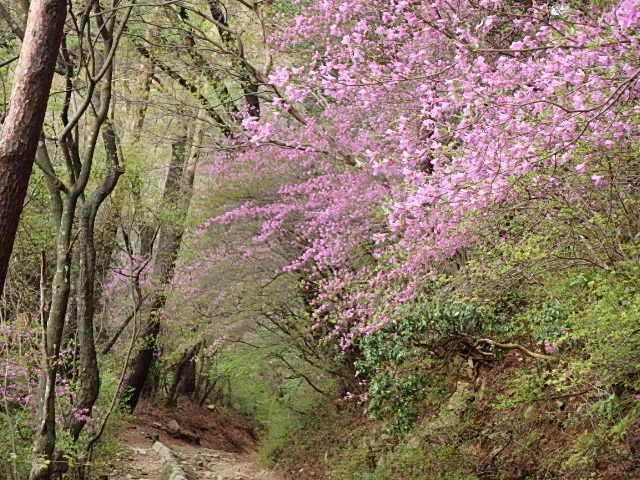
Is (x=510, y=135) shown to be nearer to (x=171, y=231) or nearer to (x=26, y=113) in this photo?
(x=26, y=113)

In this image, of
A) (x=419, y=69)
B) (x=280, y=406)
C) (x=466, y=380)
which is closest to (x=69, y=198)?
(x=419, y=69)

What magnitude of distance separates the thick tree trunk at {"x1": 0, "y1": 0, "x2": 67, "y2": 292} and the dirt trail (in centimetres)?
695

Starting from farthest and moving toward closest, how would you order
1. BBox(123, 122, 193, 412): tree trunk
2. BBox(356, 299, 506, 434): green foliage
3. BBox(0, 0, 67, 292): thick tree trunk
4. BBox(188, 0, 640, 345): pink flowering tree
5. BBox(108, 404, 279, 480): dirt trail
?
BBox(123, 122, 193, 412): tree trunk < BBox(108, 404, 279, 480): dirt trail < BBox(356, 299, 506, 434): green foliage < BBox(0, 0, 67, 292): thick tree trunk < BBox(188, 0, 640, 345): pink flowering tree

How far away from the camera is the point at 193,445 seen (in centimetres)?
1642

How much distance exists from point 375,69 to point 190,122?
320 inches

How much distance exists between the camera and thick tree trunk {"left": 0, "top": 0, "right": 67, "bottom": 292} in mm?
4547

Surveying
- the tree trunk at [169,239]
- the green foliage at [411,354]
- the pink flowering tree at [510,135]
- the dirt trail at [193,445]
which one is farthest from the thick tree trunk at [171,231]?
the pink flowering tree at [510,135]

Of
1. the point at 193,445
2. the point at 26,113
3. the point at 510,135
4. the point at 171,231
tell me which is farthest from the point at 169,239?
the point at 510,135

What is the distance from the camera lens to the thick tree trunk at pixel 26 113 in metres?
4.55

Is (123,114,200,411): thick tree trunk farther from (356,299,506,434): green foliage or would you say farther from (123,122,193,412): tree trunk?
(356,299,506,434): green foliage

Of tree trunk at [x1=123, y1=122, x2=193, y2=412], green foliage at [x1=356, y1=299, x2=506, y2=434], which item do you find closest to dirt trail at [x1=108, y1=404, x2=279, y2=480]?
tree trunk at [x1=123, y1=122, x2=193, y2=412]

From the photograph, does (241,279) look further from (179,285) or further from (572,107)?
(572,107)

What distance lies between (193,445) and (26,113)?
1297 cm

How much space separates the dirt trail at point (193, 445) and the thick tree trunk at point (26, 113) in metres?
6.95
